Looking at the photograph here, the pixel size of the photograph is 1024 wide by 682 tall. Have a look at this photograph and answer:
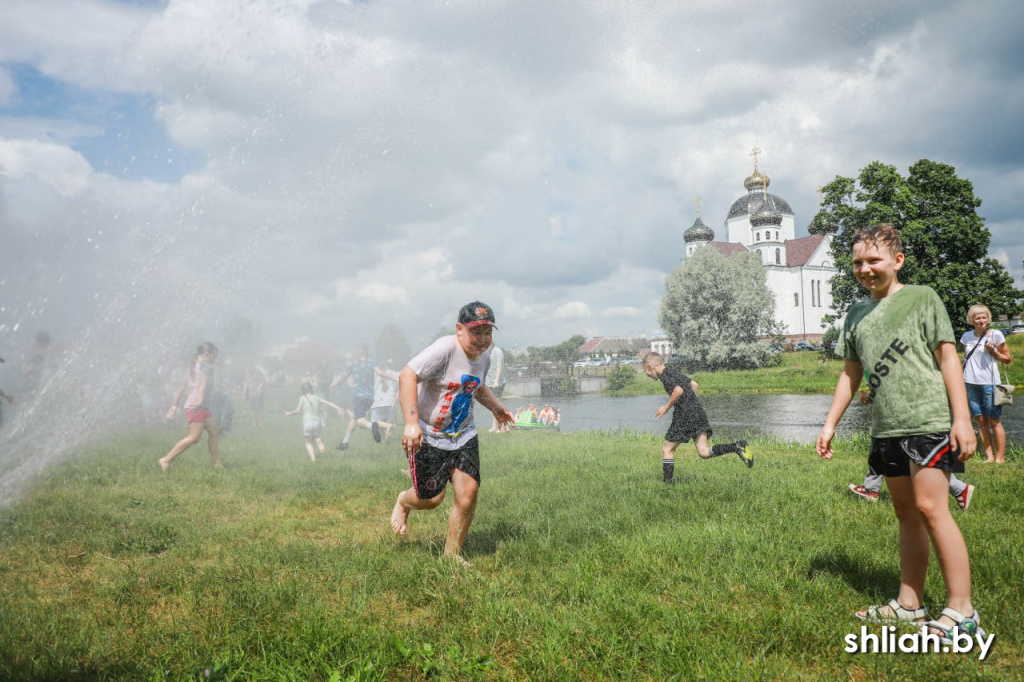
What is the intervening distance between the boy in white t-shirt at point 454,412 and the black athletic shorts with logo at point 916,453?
8.60 feet

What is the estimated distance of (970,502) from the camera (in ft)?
20.8

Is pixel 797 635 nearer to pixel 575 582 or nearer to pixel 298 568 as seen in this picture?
pixel 575 582

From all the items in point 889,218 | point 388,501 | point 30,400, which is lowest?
point 388,501

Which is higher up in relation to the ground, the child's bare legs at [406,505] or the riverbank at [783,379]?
the child's bare legs at [406,505]

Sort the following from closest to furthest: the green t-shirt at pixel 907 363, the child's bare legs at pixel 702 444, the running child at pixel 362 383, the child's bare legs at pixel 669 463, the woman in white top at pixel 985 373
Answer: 1. the green t-shirt at pixel 907 363
2. the child's bare legs at pixel 669 463
3. the child's bare legs at pixel 702 444
4. the woman in white top at pixel 985 373
5. the running child at pixel 362 383

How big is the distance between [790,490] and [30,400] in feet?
58.5

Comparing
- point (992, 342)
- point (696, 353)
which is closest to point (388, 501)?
point (992, 342)

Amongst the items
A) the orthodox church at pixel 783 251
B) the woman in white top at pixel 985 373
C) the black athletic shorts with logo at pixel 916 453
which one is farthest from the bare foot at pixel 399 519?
the orthodox church at pixel 783 251

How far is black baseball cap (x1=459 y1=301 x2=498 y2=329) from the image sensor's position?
4961 mm

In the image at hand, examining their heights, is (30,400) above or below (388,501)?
above

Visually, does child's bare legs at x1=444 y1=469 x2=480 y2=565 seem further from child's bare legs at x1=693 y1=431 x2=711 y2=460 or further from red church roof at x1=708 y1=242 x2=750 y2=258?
red church roof at x1=708 y1=242 x2=750 y2=258

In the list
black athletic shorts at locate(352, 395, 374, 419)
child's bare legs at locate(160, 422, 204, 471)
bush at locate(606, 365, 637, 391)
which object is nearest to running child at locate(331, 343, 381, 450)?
black athletic shorts at locate(352, 395, 374, 419)

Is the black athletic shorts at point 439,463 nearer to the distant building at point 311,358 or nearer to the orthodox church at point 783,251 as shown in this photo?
the distant building at point 311,358

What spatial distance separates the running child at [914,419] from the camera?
3379 millimetres
